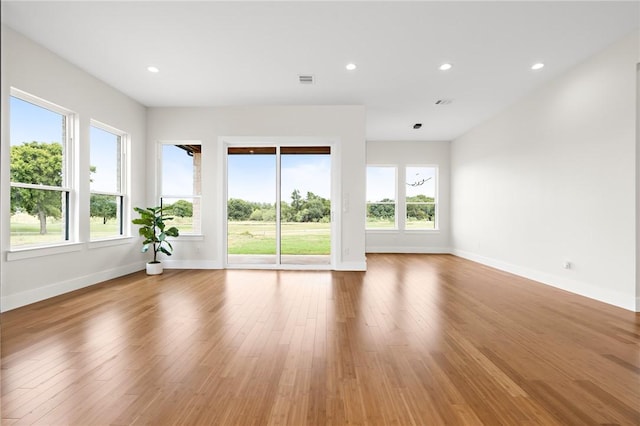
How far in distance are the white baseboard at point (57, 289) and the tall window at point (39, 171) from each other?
565 millimetres

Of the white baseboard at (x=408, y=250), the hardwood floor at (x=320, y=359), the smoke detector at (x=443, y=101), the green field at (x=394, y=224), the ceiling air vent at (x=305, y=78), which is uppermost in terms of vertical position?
the ceiling air vent at (x=305, y=78)

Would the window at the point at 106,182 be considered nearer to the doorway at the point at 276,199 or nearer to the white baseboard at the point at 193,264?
the white baseboard at the point at 193,264

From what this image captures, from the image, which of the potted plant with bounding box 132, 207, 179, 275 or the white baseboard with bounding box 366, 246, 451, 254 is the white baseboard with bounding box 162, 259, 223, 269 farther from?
the white baseboard with bounding box 366, 246, 451, 254

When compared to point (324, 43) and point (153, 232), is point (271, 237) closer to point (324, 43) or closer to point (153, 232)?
point (153, 232)

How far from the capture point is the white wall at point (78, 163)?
3.42 metres

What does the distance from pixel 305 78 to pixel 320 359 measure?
3886 millimetres

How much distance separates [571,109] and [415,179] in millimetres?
4429

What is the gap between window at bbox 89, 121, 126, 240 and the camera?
4.79 metres

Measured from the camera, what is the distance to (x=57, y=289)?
13.1ft

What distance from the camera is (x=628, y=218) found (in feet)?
11.7

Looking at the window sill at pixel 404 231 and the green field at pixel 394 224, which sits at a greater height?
the green field at pixel 394 224

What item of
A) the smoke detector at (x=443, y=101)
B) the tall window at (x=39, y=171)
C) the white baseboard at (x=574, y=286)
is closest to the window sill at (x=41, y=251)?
the tall window at (x=39, y=171)

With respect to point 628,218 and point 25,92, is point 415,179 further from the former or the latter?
point 25,92

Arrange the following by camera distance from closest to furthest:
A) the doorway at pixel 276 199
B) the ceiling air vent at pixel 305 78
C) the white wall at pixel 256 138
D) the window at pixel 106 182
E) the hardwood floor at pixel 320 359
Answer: the hardwood floor at pixel 320 359
the ceiling air vent at pixel 305 78
the window at pixel 106 182
the white wall at pixel 256 138
the doorway at pixel 276 199
